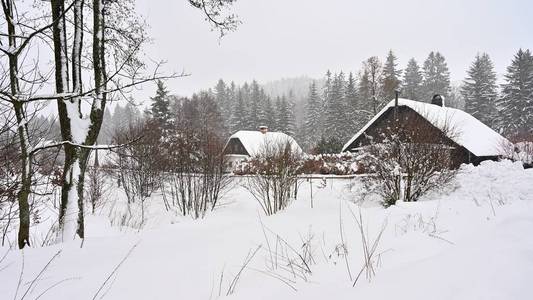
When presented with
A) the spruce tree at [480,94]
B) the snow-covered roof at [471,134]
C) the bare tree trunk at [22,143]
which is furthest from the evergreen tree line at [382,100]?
the bare tree trunk at [22,143]

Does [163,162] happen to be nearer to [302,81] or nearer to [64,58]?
[64,58]

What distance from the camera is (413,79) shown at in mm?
49812

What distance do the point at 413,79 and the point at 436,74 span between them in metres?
6.51

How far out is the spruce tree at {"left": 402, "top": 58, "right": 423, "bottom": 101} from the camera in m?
47.6

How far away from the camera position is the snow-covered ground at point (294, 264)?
6.56ft

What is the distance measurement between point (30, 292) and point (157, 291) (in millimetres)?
1000

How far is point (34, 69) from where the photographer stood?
A: 12.6ft

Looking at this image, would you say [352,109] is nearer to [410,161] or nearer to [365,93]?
[365,93]

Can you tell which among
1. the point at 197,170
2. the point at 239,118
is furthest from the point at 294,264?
the point at 239,118

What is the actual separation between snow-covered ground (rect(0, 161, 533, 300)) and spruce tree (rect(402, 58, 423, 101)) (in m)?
48.4

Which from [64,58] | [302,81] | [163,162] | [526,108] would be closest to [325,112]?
[526,108]

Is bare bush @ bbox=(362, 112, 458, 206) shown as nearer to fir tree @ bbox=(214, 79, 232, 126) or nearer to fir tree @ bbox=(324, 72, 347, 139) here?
fir tree @ bbox=(324, 72, 347, 139)

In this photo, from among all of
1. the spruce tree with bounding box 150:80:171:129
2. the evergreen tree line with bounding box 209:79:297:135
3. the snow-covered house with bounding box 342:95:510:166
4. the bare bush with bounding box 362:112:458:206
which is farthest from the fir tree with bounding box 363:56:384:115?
the bare bush with bounding box 362:112:458:206

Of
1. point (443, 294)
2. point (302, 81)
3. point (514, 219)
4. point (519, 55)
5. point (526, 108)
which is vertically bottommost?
point (443, 294)
